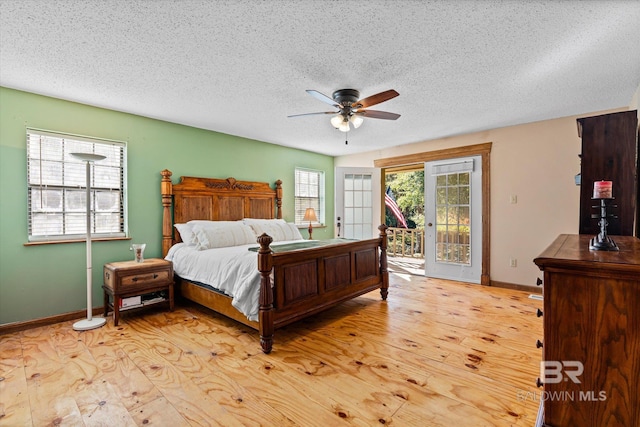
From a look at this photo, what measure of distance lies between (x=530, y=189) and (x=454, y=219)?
112 cm

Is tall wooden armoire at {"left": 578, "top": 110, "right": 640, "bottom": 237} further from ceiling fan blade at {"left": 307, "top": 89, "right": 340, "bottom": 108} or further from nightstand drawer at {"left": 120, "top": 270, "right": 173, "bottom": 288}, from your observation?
nightstand drawer at {"left": 120, "top": 270, "right": 173, "bottom": 288}

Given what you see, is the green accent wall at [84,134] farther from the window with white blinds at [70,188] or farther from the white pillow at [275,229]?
the white pillow at [275,229]

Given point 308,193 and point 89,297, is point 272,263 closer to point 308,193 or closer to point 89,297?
point 89,297

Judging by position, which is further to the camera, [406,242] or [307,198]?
[406,242]

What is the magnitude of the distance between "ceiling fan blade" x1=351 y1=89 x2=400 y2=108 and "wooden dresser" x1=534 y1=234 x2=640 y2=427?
65.3 inches


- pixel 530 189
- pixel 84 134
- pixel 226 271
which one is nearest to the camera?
pixel 226 271

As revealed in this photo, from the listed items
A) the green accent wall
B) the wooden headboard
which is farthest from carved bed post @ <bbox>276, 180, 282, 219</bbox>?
the green accent wall

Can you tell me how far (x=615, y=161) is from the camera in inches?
89.9

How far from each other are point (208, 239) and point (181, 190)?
2.91 ft

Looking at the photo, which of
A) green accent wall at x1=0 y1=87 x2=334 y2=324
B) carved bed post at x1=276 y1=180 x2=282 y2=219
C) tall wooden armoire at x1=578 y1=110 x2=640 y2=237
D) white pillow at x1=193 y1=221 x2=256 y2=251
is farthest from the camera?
carved bed post at x1=276 y1=180 x2=282 y2=219

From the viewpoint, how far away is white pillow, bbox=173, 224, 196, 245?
149 inches

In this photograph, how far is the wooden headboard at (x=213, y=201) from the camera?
3.91 meters

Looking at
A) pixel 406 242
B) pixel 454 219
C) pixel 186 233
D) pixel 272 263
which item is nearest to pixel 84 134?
pixel 186 233

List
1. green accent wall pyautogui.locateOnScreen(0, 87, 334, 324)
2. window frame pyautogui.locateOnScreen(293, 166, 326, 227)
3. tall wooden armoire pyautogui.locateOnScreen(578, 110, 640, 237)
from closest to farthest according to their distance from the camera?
tall wooden armoire pyautogui.locateOnScreen(578, 110, 640, 237) → green accent wall pyautogui.locateOnScreen(0, 87, 334, 324) → window frame pyautogui.locateOnScreen(293, 166, 326, 227)
